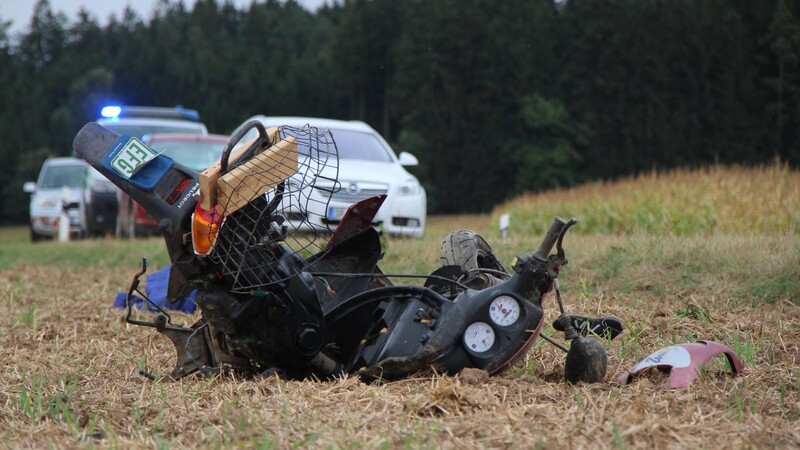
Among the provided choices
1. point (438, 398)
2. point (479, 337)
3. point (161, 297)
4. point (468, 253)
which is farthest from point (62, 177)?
point (438, 398)

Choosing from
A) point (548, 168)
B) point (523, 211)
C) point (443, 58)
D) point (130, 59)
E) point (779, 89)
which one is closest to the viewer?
point (523, 211)

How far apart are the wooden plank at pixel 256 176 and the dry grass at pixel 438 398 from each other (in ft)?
2.31

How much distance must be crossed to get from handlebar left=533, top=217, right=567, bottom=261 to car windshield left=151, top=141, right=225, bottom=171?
11497 mm

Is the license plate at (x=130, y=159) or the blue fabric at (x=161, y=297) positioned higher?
the license plate at (x=130, y=159)

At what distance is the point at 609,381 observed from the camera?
409 centimetres

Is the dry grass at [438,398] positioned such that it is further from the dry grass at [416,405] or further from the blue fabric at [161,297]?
the blue fabric at [161,297]

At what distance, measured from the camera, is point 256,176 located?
12.1ft

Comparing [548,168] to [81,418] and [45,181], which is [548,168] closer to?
[45,181]

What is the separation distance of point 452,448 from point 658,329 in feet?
8.98

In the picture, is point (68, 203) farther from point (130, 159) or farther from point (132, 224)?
point (130, 159)

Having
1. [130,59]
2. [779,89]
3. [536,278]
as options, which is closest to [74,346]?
[536,278]

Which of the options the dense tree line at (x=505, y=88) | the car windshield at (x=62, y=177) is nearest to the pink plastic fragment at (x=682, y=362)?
the car windshield at (x=62, y=177)

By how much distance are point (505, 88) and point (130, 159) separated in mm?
53745

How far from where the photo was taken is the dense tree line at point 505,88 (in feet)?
151
